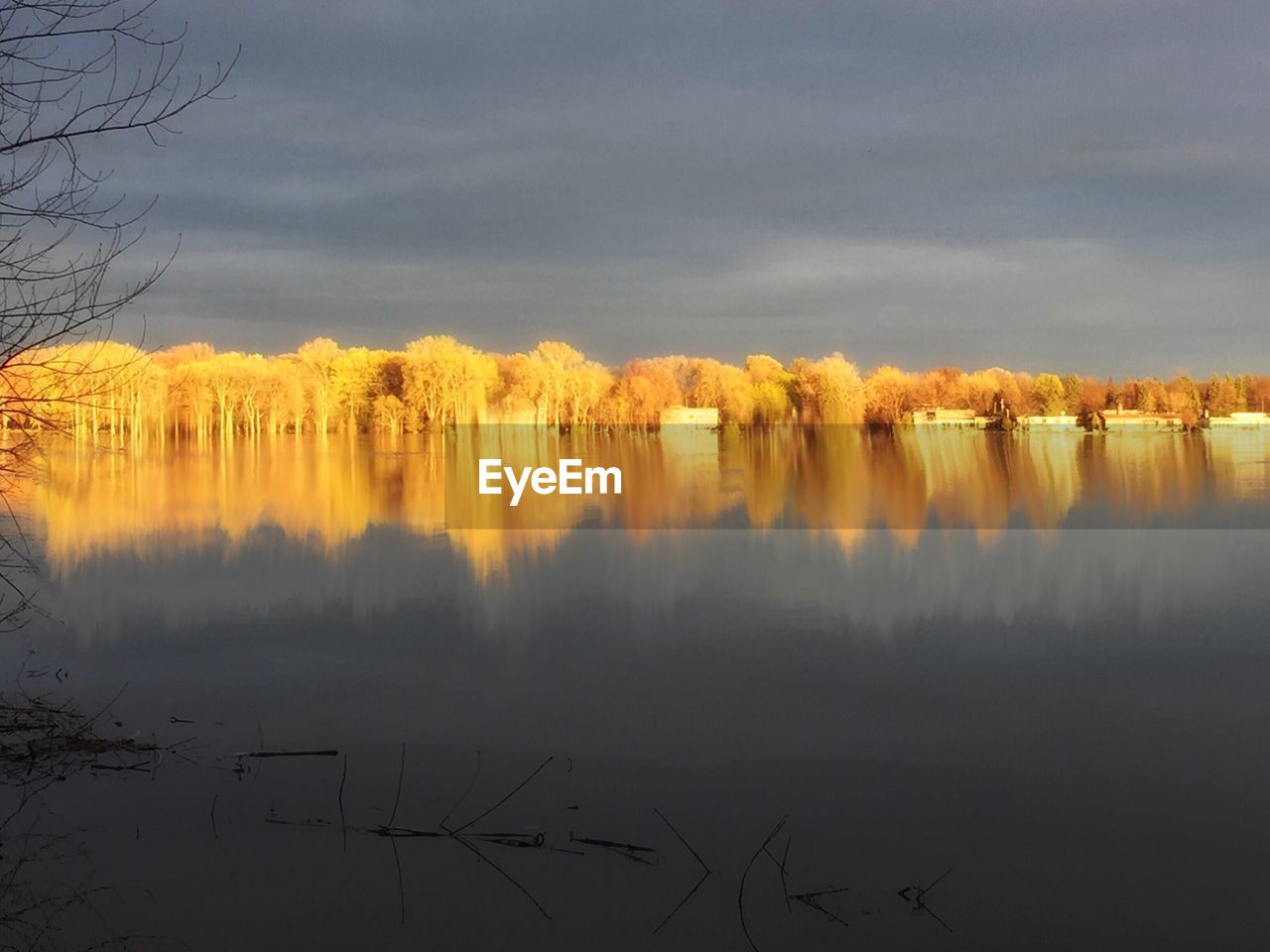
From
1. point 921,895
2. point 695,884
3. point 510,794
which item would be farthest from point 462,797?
point 921,895

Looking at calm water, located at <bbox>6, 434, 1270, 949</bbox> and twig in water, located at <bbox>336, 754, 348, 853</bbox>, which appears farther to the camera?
twig in water, located at <bbox>336, 754, 348, 853</bbox>

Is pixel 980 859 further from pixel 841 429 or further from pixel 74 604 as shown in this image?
pixel 841 429

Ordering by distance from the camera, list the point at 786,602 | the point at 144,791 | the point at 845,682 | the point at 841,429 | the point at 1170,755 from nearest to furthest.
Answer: the point at 144,791
the point at 1170,755
the point at 845,682
the point at 786,602
the point at 841,429

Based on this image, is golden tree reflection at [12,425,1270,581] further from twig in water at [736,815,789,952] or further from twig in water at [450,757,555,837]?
twig in water at [736,815,789,952]

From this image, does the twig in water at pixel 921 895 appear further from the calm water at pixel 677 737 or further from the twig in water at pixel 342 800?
the twig in water at pixel 342 800

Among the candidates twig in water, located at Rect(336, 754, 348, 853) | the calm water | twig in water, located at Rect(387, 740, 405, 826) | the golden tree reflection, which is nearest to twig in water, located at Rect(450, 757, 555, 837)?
the calm water

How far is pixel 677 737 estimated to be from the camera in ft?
26.5

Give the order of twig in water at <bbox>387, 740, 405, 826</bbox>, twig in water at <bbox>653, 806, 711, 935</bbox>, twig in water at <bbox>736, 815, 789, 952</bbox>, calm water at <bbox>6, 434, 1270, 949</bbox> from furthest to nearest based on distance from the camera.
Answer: twig in water at <bbox>387, 740, 405, 826</bbox> → calm water at <bbox>6, 434, 1270, 949</bbox> → twig in water at <bbox>653, 806, 711, 935</bbox> → twig in water at <bbox>736, 815, 789, 952</bbox>

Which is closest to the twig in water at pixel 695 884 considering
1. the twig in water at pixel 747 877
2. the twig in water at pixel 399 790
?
the twig in water at pixel 747 877

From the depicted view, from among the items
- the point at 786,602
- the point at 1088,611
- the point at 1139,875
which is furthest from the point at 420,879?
the point at 1088,611

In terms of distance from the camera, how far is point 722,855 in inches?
222

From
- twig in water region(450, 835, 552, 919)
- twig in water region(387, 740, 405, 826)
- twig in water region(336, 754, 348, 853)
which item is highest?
twig in water region(336, 754, 348, 853)

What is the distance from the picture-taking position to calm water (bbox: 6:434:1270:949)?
513 centimetres

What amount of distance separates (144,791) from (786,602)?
31.6 feet
